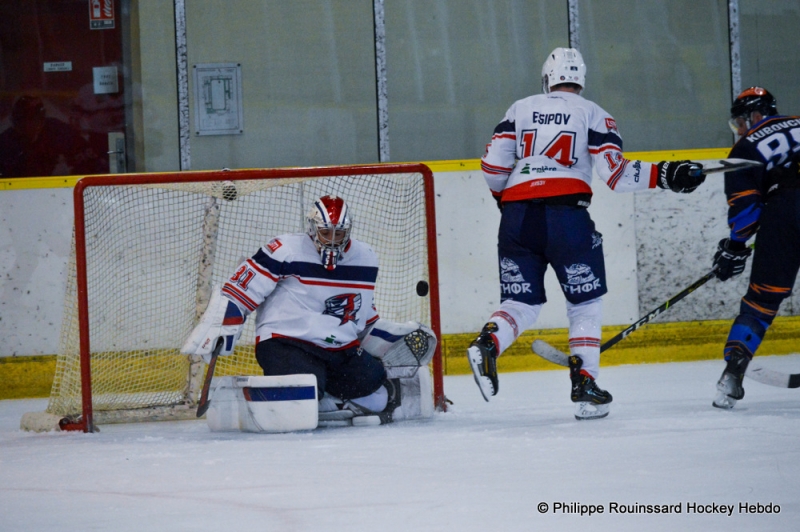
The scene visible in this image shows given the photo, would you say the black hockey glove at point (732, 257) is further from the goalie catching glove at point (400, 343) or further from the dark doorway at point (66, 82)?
the dark doorway at point (66, 82)

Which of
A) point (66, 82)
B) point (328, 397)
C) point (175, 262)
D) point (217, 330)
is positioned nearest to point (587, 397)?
point (328, 397)

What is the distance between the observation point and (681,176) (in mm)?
3199

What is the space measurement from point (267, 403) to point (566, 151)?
1311mm

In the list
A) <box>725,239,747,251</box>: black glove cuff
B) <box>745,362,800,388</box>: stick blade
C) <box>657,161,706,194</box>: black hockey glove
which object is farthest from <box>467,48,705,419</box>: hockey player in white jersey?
<box>745,362,800,388</box>: stick blade

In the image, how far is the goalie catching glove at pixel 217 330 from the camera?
10.6ft

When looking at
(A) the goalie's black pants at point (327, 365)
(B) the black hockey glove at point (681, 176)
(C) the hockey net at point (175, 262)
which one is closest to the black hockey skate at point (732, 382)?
(B) the black hockey glove at point (681, 176)

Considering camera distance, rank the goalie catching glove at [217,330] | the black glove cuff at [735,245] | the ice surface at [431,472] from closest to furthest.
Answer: the ice surface at [431,472]
the goalie catching glove at [217,330]
the black glove cuff at [735,245]

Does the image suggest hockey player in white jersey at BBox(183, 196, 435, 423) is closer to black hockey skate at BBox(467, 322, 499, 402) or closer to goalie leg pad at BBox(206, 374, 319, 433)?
goalie leg pad at BBox(206, 374, 319, 433)

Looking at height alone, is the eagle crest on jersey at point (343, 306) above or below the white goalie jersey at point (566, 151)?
below

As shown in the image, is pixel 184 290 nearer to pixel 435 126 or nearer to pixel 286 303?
pixel 286 303

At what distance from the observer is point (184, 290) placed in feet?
13.3

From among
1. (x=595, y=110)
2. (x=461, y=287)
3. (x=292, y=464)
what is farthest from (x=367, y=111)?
(x=292, y=464)

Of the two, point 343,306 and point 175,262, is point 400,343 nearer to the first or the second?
point 343,306

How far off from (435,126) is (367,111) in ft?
1.36
